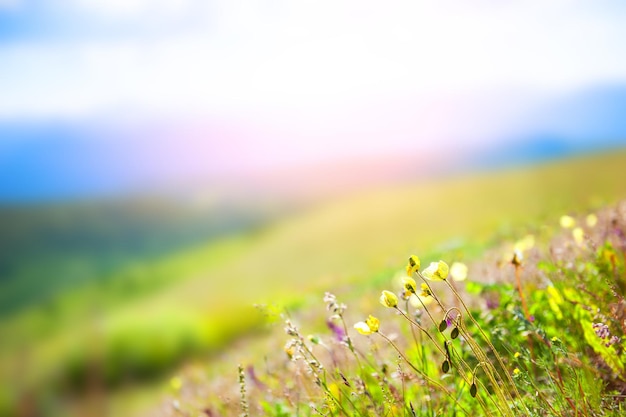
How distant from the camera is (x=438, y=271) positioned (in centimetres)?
133

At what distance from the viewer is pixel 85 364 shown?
652 cm

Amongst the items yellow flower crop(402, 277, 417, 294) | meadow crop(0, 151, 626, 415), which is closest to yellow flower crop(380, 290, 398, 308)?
yellow flower crop(402, 277, 417, 294)

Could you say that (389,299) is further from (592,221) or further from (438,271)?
(592,221)

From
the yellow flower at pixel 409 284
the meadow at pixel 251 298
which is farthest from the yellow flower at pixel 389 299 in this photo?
the meadow at pixel 251 298

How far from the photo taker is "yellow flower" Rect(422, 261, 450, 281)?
1315mm

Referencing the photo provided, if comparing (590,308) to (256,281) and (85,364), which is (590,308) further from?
(85,364)

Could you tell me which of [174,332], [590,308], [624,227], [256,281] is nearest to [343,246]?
[256,281]

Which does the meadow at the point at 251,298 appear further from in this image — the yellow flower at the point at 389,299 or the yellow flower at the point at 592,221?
the yellow flower at the point at 389,299

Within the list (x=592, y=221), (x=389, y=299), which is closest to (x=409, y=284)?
(x=389, y=299)

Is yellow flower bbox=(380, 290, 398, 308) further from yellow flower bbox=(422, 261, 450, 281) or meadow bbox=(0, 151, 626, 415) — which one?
meadow bbox=(0, 151, 626, 415)

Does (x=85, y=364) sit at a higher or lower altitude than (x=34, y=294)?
lower

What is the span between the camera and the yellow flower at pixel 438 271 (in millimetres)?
1315

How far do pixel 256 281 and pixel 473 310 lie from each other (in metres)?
4.82

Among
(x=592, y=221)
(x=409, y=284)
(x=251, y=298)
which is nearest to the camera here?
(x=409, y=284)
